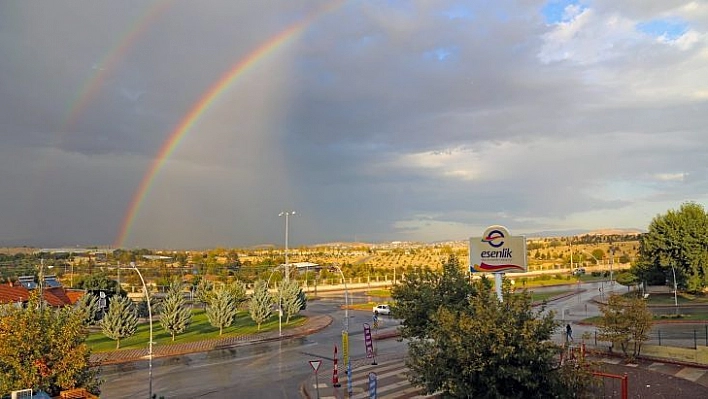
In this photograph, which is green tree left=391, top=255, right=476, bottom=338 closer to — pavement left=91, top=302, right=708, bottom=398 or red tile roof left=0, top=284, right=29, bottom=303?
pavement left=91, top=302, right=708, bottom=398

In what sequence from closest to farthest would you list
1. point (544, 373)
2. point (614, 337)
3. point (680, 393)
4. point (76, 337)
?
point (544, 373), point (76, 337), point (680, 393), point (614, 337)

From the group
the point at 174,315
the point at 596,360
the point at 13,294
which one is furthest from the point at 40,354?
the point at 13,294

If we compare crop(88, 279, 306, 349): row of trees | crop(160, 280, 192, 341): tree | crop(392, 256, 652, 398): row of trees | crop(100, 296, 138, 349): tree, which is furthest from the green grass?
crop(392, 256, 652, 398): row of trees

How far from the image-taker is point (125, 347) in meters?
40.1

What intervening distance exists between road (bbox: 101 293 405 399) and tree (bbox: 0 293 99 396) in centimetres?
878

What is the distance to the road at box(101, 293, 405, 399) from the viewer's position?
25969 millimetres

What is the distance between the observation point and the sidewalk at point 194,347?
36094 mm

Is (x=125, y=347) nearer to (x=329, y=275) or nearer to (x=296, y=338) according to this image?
(x=296, y=338)

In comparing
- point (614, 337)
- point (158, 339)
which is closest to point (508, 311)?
point (614, 337)

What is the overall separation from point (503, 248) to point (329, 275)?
95.1 meters

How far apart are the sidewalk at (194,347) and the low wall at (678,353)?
88.6ft

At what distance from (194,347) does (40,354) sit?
23.4 metres

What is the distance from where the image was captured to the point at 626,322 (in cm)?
2797

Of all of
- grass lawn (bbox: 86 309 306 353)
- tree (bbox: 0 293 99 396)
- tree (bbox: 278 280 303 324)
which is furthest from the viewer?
tree (bbox: 278 280 303 324)
